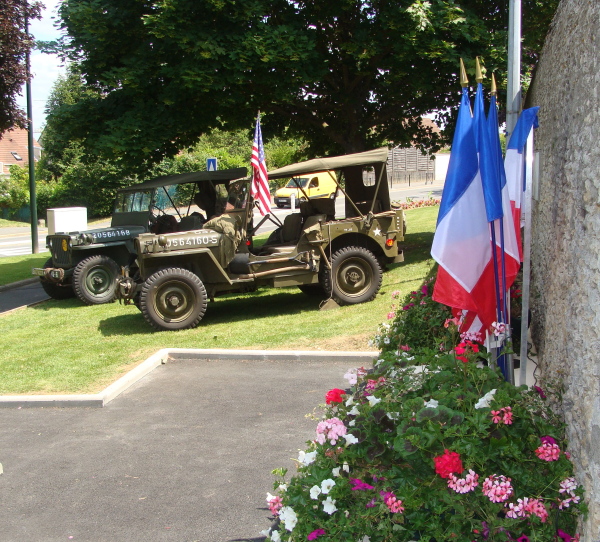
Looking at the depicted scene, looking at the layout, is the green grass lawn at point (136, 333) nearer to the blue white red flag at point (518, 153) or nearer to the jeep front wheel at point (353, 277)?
the jeep front wheel at point (353, 277)

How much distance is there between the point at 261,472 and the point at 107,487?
3.76 feet

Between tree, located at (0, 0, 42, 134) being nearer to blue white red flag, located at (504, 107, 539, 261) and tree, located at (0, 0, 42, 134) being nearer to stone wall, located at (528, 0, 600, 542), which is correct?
blue white red flag, located at (504, 107, 539, 261)

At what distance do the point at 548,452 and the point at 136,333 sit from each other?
7902mm

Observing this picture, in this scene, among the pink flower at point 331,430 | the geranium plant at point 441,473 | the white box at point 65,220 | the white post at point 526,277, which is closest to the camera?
the geranium plant at point 441,473

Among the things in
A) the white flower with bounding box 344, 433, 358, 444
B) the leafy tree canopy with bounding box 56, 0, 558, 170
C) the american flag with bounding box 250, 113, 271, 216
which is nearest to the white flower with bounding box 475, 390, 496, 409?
the white flower with bounding box 344, 433, 358, 444

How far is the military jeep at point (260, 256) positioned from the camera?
994cm

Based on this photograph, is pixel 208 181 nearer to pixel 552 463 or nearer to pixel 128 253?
pixel 128 253

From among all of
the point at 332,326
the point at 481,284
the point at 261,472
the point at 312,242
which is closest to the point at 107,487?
the point at 261,472

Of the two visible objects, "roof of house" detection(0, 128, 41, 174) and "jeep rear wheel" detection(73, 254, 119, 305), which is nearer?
"jeep rear wheel" detection(73, 254, 119, 305)

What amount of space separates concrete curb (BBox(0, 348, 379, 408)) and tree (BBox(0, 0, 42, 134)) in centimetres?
992

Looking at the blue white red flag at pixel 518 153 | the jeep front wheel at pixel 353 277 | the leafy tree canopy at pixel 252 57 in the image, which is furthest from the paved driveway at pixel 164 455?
the leafy tree canopy at pixel 252 57

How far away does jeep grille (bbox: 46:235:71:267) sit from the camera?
12.8 m

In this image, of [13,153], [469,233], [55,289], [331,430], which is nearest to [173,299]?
[55,289]

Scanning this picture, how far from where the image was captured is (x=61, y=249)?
13031 mm
